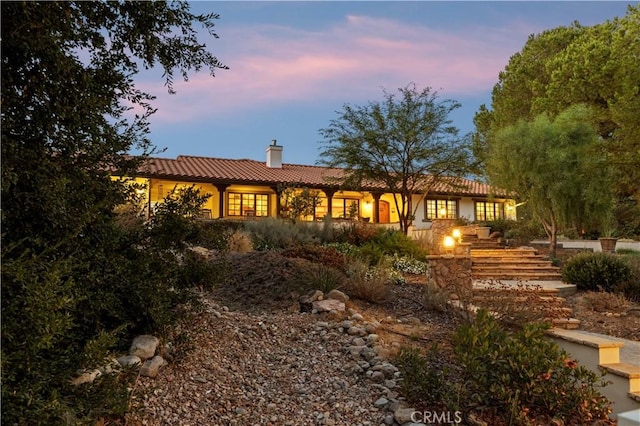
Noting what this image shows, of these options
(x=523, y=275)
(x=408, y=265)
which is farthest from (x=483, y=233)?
(x=408, y=265)

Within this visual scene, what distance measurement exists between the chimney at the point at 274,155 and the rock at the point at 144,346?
21.8m

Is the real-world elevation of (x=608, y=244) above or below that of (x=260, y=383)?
above

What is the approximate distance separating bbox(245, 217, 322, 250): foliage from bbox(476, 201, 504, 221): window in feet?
51.7

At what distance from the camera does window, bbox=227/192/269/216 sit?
889 inches

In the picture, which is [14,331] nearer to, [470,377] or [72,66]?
[72,66]

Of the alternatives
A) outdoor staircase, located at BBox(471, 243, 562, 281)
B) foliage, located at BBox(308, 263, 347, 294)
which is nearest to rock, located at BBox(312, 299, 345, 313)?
foliage, located at BBox(308, 263, 347, 294)

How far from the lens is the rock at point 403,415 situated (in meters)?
3.54

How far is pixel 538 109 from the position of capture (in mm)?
23250

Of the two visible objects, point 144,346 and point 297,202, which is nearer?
point 144,346

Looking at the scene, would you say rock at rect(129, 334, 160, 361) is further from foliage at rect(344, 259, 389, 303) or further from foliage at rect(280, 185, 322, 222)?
foliage at rect(280, 185, 322, 222)

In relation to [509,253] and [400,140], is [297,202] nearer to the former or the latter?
[400,140]

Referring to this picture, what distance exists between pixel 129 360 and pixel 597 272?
32.1ft

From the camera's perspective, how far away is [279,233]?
42.9 feet

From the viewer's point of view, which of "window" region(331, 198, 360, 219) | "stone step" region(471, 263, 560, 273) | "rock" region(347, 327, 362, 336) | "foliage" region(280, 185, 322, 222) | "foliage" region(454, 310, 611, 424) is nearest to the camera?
"foliage" region(454, 310, 611, 424)
